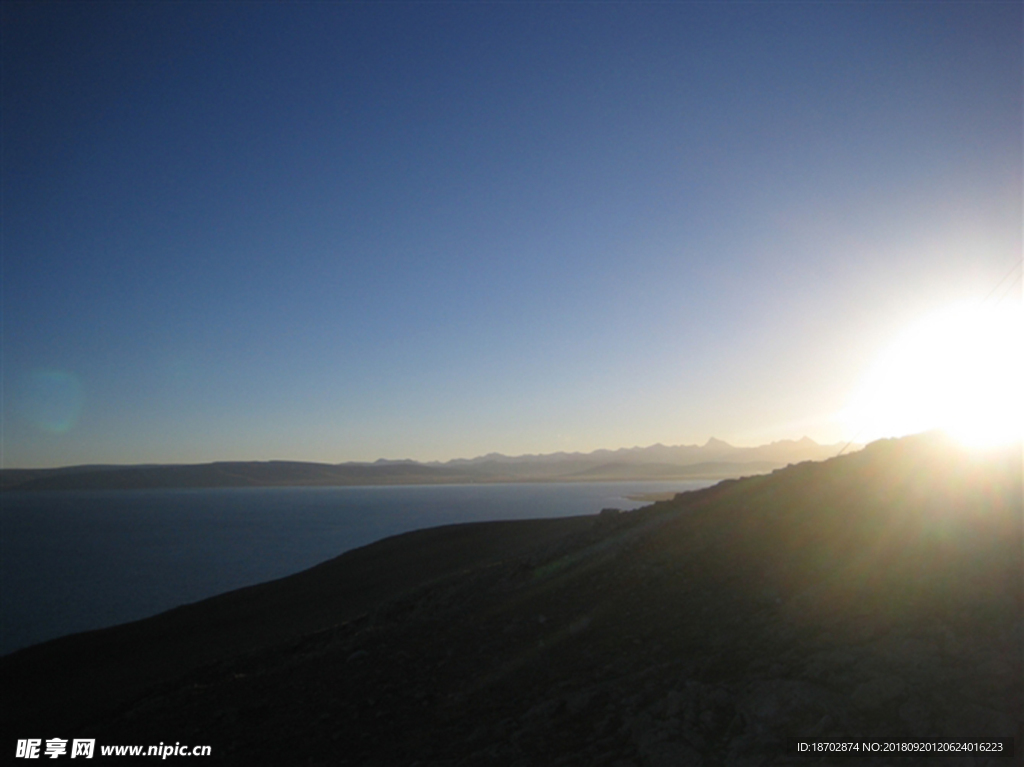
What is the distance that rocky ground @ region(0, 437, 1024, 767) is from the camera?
503 cm

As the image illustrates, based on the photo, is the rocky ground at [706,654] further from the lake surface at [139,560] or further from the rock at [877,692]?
the lake surface at [139,560]

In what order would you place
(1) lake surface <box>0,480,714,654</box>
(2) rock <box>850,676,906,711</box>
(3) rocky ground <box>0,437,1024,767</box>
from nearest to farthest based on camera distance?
(2) rock <box>850,676,906,711</box>
(3) rocky ground <box>0,437,1024,767</box>
(1) lake surface <box>0,480,714,654</box>

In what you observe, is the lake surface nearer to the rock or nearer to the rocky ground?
the rocky ground

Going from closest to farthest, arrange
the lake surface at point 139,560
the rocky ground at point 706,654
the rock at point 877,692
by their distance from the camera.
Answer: the rock at point 877,692, the rocky ground at point 706,654, the lake surface at point 139,560

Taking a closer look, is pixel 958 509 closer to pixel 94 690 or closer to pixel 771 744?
pixel 771 744

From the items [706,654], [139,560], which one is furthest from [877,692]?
[139,560]

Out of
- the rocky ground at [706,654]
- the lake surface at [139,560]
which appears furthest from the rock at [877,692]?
the lake surface at [139,560]

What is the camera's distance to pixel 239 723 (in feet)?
26.2

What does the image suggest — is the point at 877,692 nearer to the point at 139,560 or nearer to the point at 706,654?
the point at 706,654

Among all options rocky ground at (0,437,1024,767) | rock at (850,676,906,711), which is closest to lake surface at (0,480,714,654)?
rocky ground at (0,437,1024,767)

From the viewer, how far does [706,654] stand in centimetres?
643

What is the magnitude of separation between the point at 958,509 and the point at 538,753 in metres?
6.00

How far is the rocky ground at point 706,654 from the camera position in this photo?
503 centimetres

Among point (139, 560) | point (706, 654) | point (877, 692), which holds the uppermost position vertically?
point (877, 692)
